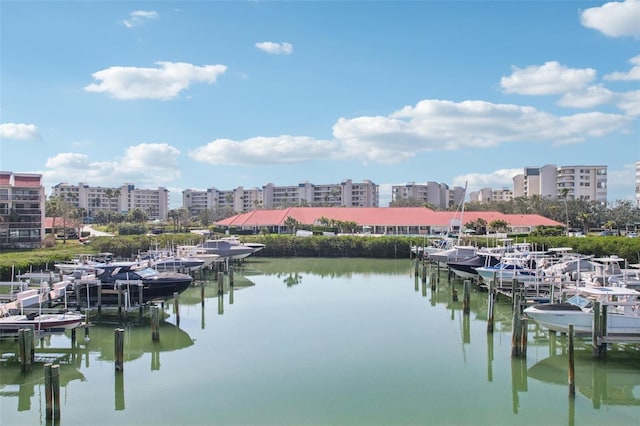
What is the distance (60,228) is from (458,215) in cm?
5753

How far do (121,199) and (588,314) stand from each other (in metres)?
170

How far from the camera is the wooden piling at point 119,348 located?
1755cm

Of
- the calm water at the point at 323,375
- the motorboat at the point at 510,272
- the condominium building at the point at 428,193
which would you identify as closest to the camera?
the calm water at the point at 323,375

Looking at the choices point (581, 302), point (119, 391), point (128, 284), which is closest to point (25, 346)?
point (119, 391)

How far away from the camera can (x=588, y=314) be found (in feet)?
66.5

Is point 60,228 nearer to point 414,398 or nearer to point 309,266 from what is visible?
point 309,266

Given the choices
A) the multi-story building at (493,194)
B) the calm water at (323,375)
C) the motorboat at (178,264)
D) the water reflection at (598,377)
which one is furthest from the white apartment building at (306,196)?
the water reflection at (598,377)

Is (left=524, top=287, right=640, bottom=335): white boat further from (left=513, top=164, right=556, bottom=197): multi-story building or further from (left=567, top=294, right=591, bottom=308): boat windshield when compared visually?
(left=513, top=164, right=556, bottom=197): multi-story building

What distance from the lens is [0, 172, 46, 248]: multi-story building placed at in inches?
2477

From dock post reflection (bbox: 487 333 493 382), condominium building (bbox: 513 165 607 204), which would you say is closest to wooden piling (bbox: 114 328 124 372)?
dock post reflection (bbox: 487 333 493 382)

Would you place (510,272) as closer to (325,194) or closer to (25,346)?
(25,346)

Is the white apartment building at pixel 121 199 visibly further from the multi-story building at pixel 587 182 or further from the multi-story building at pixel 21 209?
the multi-story building at pixel 587 182

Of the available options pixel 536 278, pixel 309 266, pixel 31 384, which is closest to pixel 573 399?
pixel 536 278

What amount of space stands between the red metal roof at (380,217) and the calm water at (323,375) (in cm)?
4541
